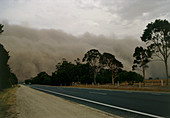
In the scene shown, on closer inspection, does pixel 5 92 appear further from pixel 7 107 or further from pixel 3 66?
pixel 7 107

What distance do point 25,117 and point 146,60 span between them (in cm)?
3591

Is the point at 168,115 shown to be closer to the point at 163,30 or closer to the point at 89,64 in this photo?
the point at 163,30

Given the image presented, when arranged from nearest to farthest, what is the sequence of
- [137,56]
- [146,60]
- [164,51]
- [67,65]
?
[164,51] < [146,60] < [137,56] < [67,65]

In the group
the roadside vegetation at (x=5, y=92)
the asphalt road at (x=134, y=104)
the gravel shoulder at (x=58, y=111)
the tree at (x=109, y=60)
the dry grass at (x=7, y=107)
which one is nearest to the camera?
the asphalt road at (x=134, y=104)

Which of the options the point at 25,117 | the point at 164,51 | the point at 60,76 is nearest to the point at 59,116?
the point at 25,117

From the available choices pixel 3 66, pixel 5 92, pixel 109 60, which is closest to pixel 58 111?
pixel 5 92

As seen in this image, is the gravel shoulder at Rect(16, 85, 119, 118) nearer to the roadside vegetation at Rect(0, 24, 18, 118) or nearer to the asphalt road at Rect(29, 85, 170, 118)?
the roadside vegetation at Rect(0, 24, 18, 118)

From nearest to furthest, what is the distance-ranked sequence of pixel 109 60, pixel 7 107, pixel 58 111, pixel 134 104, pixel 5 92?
pixel 58 111, pixel 134 104, pixel 7 107, pixel 5 92, pixel 109 60

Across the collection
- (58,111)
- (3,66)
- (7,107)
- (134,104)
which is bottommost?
(7,107)

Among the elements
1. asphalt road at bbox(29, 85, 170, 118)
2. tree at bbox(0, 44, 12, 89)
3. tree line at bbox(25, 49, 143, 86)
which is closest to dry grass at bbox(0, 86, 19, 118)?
asphalt road at bbox(29, 85, 170, 118)

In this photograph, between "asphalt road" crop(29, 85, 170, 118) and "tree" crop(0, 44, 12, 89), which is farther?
"tree" crop(0, 44, 12, 89)

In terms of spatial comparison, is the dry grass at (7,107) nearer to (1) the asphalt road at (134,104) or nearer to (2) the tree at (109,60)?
(1) the asphalt road at (134,104)

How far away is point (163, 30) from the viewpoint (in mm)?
32781

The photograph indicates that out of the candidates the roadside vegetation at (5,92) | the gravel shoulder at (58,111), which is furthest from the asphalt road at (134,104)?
the roadside vegetation at (5,92)
